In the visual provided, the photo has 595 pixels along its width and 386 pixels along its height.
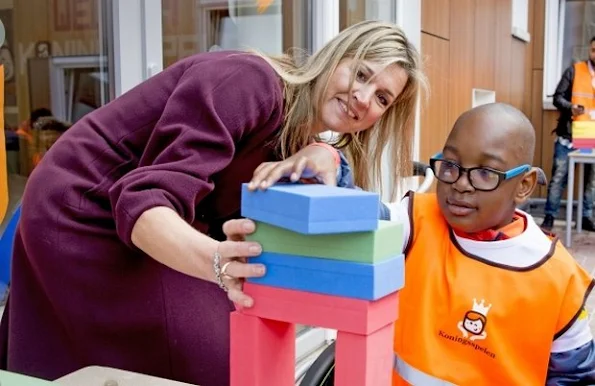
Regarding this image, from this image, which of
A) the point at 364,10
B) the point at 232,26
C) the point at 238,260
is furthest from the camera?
the point at 364,10

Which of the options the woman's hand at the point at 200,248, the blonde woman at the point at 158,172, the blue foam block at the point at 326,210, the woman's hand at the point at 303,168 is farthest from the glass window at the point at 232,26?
the blue foam block at the point at 326,210

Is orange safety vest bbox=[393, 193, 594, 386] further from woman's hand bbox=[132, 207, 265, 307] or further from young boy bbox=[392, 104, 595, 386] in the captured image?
woman's hand bbox=[132, 207, 265, 307]

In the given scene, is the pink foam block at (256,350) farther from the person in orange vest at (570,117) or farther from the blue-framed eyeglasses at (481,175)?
the person in orange vest at (570,117)

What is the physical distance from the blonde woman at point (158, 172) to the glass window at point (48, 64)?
0.98m

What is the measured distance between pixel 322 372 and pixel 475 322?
0.41 metres

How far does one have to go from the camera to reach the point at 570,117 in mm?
7746

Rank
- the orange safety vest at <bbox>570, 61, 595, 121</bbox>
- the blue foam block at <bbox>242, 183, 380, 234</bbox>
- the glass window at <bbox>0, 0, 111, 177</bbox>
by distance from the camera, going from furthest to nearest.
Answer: the orange safety vest at <bbox>570, 61, 595, 121</bbox> → the glass window at <bbox>0, 0, 111, 177</bbox> → the blue foam block at <bbox>242, 183, 380, 234</bbox>

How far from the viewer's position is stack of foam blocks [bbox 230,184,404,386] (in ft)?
2.77

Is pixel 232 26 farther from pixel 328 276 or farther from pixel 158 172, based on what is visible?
pixel 328 276

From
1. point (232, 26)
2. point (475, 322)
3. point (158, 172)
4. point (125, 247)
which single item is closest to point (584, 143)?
point (232, 26)

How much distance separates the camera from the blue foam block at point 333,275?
34.0 inches

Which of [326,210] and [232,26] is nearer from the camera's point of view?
[326,210]

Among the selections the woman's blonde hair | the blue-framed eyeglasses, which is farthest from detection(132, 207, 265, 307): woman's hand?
the blue-framed eyeglasses

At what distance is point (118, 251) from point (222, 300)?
25cm
